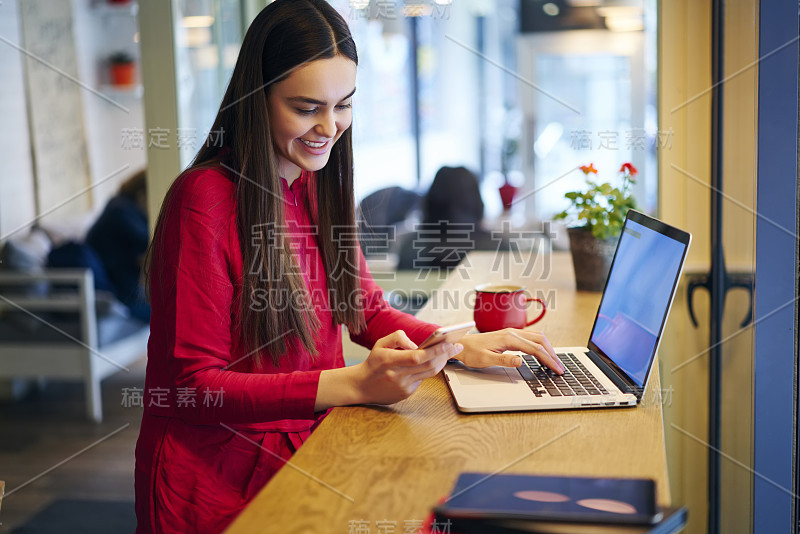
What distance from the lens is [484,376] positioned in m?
1.26

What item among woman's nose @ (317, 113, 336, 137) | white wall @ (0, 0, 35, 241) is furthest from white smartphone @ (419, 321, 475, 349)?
white wall @ (0, 0, 35, 241)

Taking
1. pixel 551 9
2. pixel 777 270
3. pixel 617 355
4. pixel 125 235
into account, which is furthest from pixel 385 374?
pixel 551 9

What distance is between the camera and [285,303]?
122cm

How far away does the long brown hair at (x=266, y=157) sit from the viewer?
3.92 ft

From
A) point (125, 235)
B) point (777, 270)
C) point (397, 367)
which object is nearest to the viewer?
point (397, 367)

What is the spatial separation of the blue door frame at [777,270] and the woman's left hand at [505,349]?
46cm

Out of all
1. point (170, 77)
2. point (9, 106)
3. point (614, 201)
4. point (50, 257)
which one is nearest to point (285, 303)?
point (614, 201)

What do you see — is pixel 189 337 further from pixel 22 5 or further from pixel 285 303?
pixel 22 5

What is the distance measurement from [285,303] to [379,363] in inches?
8.6

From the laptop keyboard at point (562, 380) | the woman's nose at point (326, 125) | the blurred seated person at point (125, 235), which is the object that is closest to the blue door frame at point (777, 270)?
the laptop keyboard at point (562, 380)

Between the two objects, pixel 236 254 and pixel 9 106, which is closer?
pixel 236 254

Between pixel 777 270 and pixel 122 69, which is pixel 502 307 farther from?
pixel 122 69

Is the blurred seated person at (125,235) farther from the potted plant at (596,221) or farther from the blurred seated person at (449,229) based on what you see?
the potted plant at (596,221)

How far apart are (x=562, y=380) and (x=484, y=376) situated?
4.9 inches
